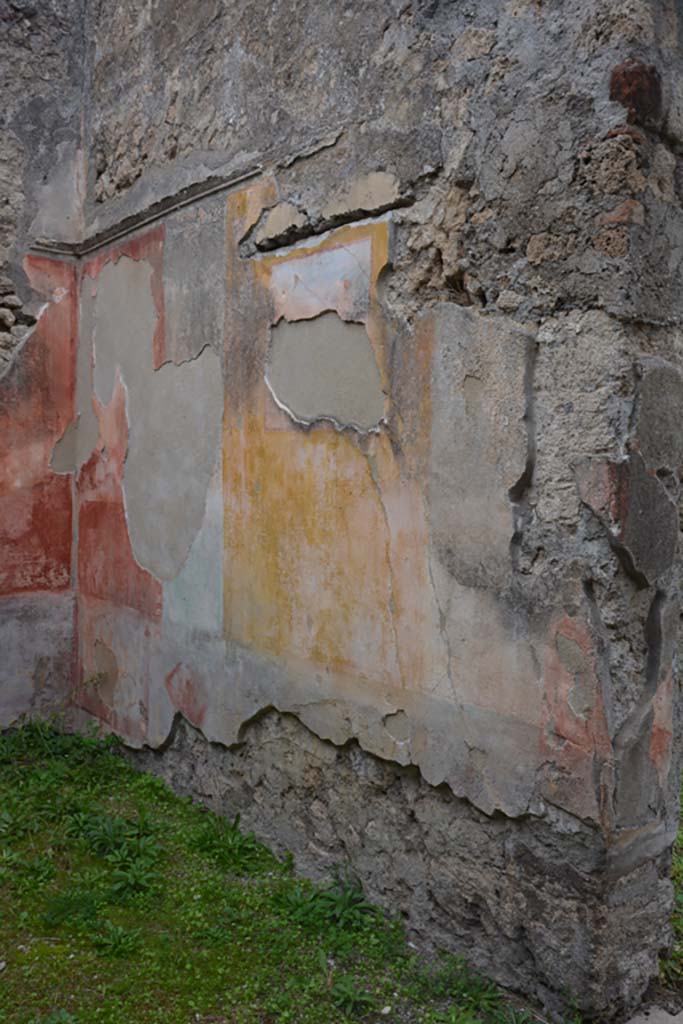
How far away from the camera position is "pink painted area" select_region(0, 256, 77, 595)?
4.14m

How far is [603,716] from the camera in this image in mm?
2049

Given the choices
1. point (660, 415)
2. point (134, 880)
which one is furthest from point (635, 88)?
point (134, 880)

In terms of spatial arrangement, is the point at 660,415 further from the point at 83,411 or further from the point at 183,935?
the point at 83,411

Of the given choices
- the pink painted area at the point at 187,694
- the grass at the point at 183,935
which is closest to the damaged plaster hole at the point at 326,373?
the pink painted area at the point at 187,694

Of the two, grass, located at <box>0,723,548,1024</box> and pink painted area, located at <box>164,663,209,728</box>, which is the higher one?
pink painted area, located at <box>164,663,209,728</box>

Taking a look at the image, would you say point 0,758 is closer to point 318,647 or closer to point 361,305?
point 318,647

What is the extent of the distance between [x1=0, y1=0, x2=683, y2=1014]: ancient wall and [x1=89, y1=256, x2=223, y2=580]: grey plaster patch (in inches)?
0.7

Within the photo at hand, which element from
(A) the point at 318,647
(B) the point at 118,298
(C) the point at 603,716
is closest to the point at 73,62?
(B) the point at 118,298

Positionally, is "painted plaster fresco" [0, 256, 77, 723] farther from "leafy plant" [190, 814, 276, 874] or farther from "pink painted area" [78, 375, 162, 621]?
"leafy plant" [190, 814, 276, 874]

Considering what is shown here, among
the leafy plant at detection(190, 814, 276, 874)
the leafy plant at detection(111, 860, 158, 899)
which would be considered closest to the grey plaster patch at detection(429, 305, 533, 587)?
the leafy plant at detection(190, 814, 276, 874)

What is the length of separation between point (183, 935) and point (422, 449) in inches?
60.4

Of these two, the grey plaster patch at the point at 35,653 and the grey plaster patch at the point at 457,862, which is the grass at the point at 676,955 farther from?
the grey plaster patch at the point at 35,653

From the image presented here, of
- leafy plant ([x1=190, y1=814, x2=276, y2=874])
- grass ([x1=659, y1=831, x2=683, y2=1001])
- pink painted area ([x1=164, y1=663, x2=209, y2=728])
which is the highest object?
pink painted area ([x1=164, y1=663, x2=209, y2=728])

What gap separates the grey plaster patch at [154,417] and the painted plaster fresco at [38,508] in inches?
10.4
